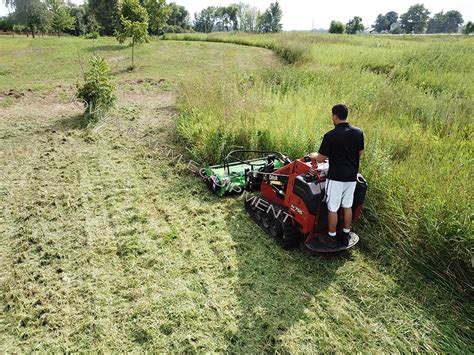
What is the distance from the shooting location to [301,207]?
400cm

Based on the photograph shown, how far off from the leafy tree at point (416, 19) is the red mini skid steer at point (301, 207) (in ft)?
470

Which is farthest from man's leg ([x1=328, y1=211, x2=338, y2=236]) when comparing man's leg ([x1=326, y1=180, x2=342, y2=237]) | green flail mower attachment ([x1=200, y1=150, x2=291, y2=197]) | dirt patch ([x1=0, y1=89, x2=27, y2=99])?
dirt patch ([x1=0, y1=89, x2=27, y2=99])

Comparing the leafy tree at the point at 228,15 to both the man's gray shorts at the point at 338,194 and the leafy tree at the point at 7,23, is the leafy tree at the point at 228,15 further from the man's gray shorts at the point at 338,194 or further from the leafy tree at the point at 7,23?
the man's gray shorts at the point at 338,194

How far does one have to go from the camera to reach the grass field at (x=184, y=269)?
318 cm

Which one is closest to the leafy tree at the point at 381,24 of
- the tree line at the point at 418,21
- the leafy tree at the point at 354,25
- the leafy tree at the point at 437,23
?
the tree line at the point at 418,21

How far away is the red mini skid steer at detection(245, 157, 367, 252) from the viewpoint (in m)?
3.89

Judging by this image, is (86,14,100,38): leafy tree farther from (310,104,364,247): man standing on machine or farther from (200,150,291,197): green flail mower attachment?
(310,104,364,247): man standing on machine

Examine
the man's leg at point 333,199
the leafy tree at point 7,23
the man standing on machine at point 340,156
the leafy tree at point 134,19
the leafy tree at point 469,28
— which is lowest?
the man's leg at point 333,199

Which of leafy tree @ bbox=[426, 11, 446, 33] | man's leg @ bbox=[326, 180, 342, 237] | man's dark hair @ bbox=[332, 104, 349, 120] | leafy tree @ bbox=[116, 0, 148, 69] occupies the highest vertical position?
leafy tree @ bbox=[426, 11, 446, 33]

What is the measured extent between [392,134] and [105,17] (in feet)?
159

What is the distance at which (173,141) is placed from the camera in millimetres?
7965

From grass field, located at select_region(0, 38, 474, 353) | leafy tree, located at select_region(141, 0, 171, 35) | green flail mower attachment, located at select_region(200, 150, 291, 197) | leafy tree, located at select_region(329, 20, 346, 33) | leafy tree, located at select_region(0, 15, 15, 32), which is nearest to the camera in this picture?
grass field, located at select_region(0, 38, 474, 353)

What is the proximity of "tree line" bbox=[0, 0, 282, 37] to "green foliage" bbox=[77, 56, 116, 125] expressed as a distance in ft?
28.5

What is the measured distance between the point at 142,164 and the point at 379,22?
188924 millimetres
